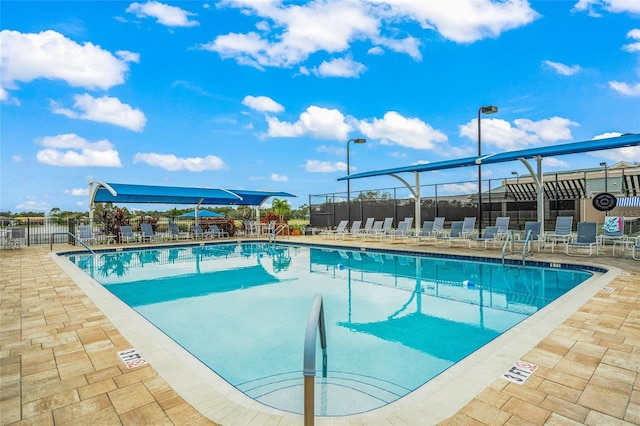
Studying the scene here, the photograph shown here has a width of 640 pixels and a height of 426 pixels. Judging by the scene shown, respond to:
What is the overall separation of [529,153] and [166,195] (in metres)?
12.1

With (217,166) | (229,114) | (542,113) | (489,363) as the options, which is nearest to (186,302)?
(489,363)

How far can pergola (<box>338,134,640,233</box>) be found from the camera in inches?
298

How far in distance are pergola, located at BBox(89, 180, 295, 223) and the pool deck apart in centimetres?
974

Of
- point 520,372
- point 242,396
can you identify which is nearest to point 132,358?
point 242,396

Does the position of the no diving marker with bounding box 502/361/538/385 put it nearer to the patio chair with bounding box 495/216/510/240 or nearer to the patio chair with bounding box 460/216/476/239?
the patio chair with bounding box 495/216/510/240

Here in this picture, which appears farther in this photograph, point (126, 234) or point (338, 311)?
point (126, 234)

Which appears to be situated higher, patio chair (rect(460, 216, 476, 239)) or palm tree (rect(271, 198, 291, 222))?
palm tree (rect(271, 198, 291, 222))

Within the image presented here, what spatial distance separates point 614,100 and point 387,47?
935cm

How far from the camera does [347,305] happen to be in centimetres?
570

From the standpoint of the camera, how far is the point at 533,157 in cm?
936

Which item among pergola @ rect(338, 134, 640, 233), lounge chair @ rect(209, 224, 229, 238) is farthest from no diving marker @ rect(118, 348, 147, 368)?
lounge chair @ rect(209, 224, 229, 238)

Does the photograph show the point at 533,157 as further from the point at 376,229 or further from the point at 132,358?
the point at 132,358

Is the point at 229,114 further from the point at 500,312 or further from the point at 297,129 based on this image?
the point at 500,312

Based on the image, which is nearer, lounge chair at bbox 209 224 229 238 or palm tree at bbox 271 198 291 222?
lounge chair at bbox 209 224 229 238
